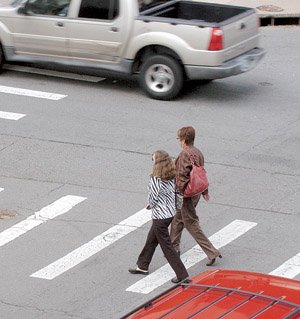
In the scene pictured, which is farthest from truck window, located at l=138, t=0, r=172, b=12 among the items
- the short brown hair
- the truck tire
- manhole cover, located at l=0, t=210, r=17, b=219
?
the short brown hair

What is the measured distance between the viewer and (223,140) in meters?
14.8

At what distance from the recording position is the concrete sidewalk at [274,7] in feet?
69.3

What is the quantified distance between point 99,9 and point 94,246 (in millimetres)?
5956

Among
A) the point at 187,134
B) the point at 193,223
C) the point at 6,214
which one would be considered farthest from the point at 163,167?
the point at 6,214

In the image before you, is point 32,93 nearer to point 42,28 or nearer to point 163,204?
point 42,28

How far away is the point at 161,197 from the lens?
10492 mm

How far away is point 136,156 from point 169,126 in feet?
4.08

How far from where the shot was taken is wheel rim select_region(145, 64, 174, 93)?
1627cm

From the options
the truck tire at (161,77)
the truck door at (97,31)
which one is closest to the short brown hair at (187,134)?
the truck tire at (161,77)

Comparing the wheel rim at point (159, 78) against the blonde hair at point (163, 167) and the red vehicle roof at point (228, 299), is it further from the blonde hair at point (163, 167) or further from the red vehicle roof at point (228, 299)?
the red vehicle roof at point (228, 299)

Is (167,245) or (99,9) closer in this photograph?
(167,245)

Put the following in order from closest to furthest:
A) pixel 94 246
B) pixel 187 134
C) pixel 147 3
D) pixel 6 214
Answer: pixel 187 134 < pixel 94 246 < pixel 6 214 < pixel 147 3

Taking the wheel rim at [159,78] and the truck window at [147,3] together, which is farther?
the truck window at [147,3]

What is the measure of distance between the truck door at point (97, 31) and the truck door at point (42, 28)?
8.3 inches
